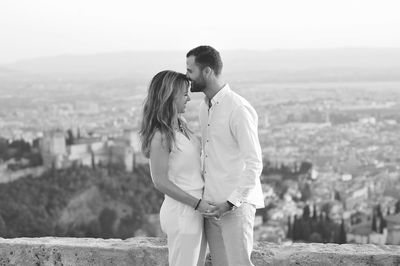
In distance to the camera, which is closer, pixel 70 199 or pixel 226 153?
pixel 226 153

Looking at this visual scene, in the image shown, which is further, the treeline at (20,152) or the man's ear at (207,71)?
the treeline at (20,152)

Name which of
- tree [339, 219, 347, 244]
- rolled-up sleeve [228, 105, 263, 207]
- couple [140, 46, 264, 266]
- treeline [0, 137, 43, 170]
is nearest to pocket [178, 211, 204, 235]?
couple [140, 46, 264, 266]

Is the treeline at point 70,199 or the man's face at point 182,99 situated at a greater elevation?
the man's face at point 182,99

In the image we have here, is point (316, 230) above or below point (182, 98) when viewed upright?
below

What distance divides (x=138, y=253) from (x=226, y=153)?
57 cm

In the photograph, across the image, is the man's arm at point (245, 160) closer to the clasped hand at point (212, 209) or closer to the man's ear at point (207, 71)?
the clasped hand at point (212, 209)

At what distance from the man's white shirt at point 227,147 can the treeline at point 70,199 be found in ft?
81.1

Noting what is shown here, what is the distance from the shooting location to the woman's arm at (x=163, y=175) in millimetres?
1689

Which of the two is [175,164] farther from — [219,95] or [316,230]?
[316,230]

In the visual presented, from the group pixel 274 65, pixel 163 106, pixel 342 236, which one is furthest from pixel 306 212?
pixel 163 106

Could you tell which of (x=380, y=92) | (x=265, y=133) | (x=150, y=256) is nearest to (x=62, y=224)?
Answer: (x=265, y=133)

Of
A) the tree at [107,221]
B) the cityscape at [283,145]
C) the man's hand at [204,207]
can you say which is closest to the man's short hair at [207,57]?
the man's hand at [204,207]

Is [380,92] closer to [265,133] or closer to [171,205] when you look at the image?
[265,133]

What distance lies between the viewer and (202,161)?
1781mm
